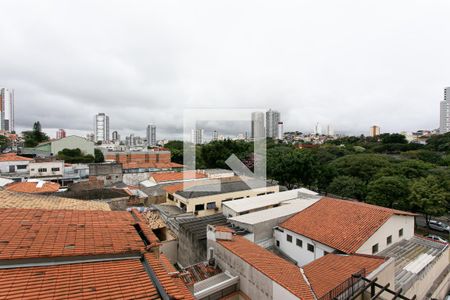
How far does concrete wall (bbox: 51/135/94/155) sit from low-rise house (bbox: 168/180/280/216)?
32.1 meters

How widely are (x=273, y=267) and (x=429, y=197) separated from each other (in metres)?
15.2

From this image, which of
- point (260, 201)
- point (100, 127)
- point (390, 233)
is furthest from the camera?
point (100, 127)

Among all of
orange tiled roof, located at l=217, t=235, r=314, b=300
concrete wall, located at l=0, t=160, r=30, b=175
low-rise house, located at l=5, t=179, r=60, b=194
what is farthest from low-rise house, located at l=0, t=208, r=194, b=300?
concrete wall, located at l=0, t=160, r=30, b=175

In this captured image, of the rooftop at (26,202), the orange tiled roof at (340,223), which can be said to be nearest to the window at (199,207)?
the orange tiled roof at (340,223)

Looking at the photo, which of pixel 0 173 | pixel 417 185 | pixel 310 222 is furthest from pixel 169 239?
pixel 0 173

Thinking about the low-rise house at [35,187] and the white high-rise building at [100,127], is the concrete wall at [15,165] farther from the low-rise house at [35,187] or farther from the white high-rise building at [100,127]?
the white high-rise building at [100,127]

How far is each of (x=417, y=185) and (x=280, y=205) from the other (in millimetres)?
10494

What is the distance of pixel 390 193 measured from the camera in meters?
16.2

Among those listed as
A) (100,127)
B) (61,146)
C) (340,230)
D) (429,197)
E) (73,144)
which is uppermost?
(100,127)

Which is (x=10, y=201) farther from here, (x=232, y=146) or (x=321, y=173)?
(x=232, y=146)

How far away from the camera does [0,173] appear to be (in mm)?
24016

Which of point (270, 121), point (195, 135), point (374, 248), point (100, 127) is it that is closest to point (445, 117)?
point (270, 121)

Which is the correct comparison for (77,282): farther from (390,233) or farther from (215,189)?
(215,189)

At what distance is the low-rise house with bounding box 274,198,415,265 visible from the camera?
8062mm
